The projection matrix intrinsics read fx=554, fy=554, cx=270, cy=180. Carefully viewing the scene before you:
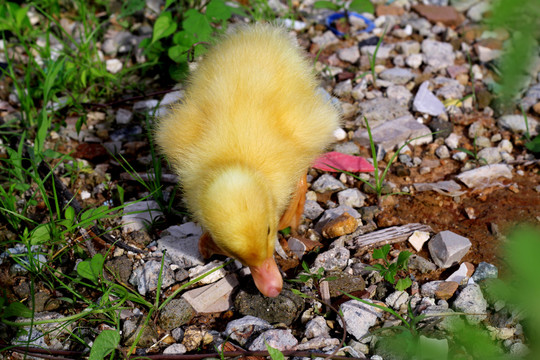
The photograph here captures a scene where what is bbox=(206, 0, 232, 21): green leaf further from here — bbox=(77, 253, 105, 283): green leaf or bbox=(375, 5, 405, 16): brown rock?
bbox=(77, 253, 105, 283): green leaf

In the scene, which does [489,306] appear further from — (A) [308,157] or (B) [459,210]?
(A) [308,157]

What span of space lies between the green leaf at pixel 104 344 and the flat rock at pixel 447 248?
6.32 feet

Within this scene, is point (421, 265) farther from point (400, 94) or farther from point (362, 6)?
point (362, 6)

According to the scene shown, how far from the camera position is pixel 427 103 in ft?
15.6

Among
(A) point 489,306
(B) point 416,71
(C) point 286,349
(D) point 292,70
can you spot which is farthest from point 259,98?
(B) point 416,71

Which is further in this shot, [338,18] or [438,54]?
[338,18]

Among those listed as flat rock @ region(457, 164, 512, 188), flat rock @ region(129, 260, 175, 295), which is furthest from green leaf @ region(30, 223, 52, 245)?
flat rock @ region(457, 164, 512, 188)

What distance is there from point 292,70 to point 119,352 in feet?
6.54

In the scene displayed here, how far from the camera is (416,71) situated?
17.2 feet

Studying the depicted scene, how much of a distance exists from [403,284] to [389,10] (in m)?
3.69

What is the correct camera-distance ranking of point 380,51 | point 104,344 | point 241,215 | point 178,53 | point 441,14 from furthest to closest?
point 441,14, point 380,51, point 178,53, point 104,344, point 241,215

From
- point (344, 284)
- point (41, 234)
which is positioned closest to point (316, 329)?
point (344, 284)

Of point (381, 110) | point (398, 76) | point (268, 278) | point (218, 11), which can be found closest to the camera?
point (268, 278)

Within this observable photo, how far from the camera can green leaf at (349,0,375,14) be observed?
5.13 m
